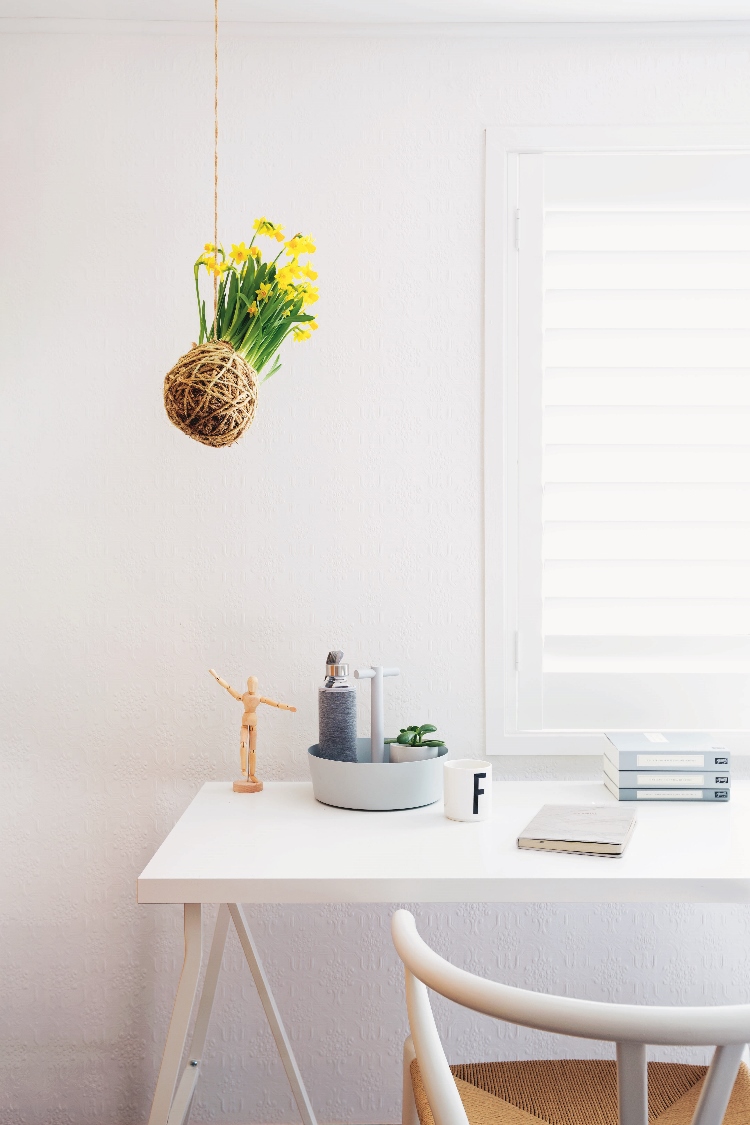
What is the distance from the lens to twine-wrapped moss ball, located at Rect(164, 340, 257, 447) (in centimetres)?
143

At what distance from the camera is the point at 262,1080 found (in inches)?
74.4

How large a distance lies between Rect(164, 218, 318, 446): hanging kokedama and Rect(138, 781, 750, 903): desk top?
678 mm

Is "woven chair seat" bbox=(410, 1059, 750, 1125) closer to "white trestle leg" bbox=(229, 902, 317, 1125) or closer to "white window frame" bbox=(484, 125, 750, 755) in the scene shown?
"white trestle leg" bbox=(229, 902, 317, 1125)

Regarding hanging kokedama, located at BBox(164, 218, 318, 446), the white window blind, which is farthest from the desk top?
hanging kokedama, located at BBox(164, 218, 318, 446)

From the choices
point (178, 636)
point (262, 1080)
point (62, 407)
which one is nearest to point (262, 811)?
point (178, 636)

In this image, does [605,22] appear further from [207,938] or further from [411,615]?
[207,938]

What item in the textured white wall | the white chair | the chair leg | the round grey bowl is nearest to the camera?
the white chair

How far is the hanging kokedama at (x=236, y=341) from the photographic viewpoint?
1.44m

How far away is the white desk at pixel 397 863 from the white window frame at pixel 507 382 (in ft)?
0.88

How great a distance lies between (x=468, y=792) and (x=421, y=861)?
21 centimetres

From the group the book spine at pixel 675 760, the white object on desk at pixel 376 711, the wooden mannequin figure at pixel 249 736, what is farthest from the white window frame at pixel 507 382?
the wooden mannequin figure at pixel 249 736

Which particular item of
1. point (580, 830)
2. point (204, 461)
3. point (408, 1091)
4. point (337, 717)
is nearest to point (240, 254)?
point (204, 461)

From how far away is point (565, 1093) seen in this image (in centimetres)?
124

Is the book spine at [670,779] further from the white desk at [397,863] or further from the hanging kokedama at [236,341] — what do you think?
the hanging kokedama at [236,341]
